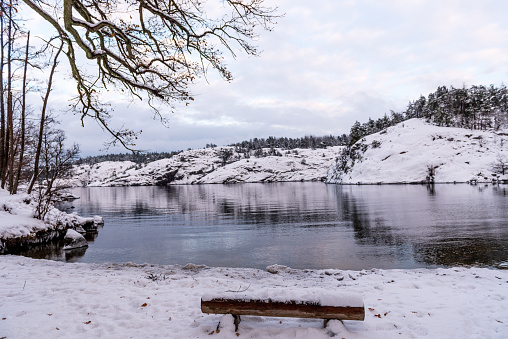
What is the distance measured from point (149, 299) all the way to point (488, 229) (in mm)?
20433

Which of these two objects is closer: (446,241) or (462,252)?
(462,252)

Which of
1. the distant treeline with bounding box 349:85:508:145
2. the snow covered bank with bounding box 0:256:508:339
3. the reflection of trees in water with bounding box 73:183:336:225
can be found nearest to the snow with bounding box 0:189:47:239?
the snow covered bank with bounding box 0:256:508:339

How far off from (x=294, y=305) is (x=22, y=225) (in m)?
18.5

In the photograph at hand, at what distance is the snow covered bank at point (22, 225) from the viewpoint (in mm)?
15117

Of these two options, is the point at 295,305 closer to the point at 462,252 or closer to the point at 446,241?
the point at 462,252

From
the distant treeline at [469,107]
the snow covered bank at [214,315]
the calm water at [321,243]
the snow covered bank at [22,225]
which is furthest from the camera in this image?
the distant treeline at [469,107]

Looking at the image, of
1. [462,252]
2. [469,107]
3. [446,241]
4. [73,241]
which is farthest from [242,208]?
[469,107]

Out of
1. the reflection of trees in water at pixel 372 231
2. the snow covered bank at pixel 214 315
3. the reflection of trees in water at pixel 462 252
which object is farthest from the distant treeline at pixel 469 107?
the snow covered bank at pixel 214 315

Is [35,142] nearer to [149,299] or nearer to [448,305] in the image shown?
[149,299]

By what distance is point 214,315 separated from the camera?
5527 millimetres

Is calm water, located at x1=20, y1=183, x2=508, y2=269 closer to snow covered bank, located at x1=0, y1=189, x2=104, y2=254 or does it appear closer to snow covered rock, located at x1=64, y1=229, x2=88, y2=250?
snow covered rock, located at x1=64, y1=229, x2=88, y2=250

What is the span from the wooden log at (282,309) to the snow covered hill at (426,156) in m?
86.7

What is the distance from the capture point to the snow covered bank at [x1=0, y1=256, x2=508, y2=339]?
475cm

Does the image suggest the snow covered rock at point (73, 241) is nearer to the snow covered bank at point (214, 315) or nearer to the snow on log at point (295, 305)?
the snow covered bank at point (214, 315)
